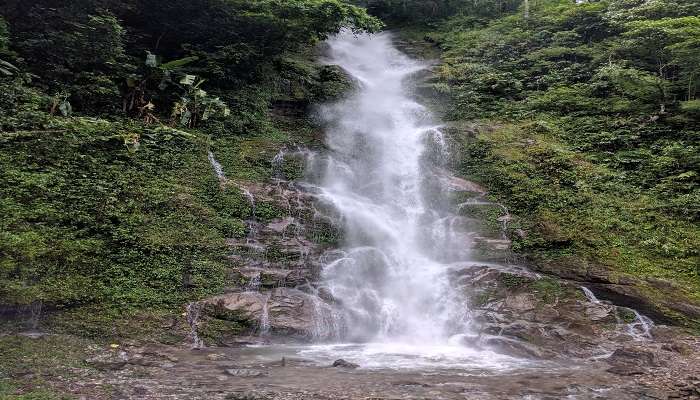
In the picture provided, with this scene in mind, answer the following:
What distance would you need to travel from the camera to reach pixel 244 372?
7.65 m

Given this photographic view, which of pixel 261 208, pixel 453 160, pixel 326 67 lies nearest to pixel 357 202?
pixel 261 208

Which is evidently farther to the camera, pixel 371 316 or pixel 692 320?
pixel 371 316

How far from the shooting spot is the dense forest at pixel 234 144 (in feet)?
31.3

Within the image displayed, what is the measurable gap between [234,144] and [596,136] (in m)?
12.2

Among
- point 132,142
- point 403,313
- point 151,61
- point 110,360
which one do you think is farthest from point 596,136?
point 110,360

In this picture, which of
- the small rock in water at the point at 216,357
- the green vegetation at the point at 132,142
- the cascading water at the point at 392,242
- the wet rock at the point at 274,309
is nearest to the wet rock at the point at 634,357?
the cascading water at the point at 392,242

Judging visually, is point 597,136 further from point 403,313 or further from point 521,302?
point 403,313

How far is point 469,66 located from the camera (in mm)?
22859

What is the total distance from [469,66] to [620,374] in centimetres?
1768

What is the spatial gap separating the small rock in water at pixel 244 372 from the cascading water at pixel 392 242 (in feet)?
6.62

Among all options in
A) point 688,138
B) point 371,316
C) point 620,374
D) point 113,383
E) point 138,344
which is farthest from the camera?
point 688,138

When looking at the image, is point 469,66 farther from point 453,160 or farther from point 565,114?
point 453,160

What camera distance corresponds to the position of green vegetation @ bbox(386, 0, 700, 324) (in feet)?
38.5

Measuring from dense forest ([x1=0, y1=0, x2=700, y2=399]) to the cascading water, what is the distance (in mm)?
1404
